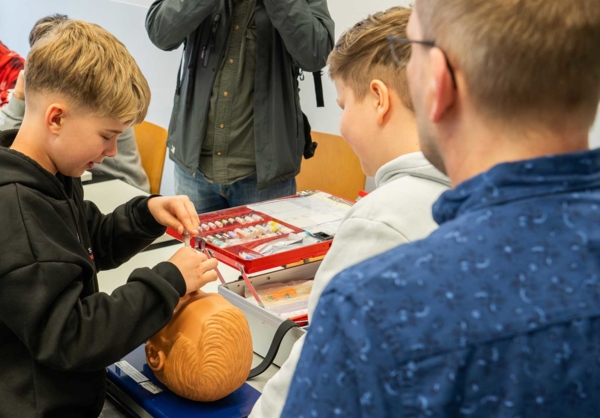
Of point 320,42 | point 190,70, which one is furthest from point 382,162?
point 190,70

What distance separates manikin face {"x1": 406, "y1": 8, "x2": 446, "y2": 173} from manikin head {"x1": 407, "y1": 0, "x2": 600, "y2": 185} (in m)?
0.01

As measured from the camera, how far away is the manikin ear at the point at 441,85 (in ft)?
1.69

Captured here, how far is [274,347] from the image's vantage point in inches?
51.7

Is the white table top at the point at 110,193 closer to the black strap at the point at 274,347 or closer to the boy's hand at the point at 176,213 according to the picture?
the boy's hand at the point at 176,213

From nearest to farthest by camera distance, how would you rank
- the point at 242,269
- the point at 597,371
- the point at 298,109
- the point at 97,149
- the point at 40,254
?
the point at 597,371, the point at 40,254, the point at 97,149, the point at 242,269, the point at 298,109

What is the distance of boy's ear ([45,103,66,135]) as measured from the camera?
1.12 m

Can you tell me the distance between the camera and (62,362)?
105 centimetres

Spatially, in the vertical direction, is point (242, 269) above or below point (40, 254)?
below

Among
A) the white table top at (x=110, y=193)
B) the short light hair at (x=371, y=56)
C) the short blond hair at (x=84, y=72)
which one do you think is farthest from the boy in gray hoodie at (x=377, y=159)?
the white table top at (x=110, y=193)

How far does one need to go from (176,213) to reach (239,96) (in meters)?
0.71

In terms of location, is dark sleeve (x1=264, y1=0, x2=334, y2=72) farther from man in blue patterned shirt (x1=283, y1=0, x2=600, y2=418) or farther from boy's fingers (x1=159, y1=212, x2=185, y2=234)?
man in blue patterned shirt (x1=283, y1=0, x2=600, y2=418)

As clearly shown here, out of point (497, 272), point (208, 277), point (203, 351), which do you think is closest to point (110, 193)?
point (208, 277)

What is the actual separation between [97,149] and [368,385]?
2.78 feet

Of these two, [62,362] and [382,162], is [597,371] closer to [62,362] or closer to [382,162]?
[382,162]
